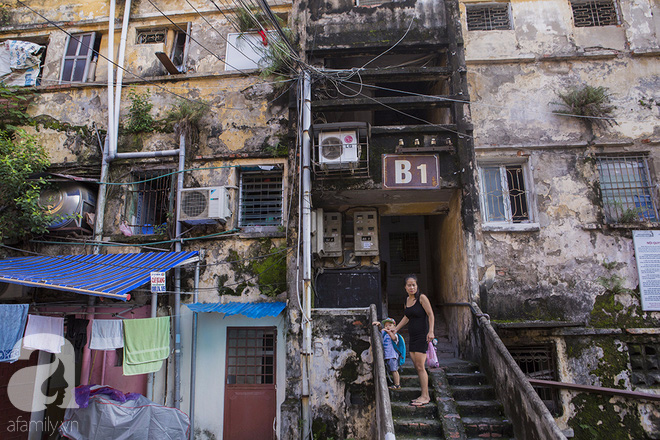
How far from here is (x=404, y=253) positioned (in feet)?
46.2

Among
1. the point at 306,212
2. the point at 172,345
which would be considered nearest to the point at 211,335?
the point at 172,345

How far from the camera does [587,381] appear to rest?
8211 millimetres

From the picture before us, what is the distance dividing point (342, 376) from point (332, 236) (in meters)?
3.39

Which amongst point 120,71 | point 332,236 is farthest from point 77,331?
point 120,71

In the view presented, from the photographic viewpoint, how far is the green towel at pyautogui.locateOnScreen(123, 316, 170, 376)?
7387 millimetres

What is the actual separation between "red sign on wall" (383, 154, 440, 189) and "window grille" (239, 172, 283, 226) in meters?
2.61

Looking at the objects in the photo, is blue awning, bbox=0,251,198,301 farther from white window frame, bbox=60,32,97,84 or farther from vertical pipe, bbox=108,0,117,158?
white window frame, bbox=60,32,97,84

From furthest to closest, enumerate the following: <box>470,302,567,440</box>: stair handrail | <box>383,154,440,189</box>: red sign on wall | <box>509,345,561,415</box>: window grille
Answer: <box>383,154,440,189</box>: red sign on wall, <box>509,345,561,415</box>: window grille, <box>470,302,567,440</box>: stair handrail

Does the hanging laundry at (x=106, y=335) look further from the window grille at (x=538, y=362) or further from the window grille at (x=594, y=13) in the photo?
the window grille at (x=594, y=13)

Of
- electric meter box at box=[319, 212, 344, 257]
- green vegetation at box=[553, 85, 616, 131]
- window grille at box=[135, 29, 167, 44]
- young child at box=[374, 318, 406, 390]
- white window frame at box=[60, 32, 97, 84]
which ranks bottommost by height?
young child at box=[374, 318, 406, 390]

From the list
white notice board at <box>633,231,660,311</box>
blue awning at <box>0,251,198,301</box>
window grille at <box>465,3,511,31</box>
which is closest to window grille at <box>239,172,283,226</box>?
blue awning at <box>0,251,198,301</box>

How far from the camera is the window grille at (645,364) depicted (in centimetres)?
818

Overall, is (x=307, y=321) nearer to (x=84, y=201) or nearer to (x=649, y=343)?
(x=84, y=201)

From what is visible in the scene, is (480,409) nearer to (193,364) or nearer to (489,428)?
(489,428)
